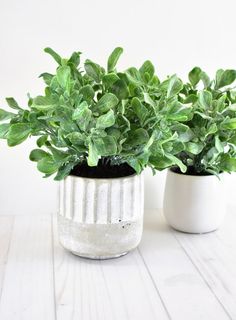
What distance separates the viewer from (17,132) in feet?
2.55

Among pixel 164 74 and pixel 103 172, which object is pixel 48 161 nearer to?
pixel 103 172

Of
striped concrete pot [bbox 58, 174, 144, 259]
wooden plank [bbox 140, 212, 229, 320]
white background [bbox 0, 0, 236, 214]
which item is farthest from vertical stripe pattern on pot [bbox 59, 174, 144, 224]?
white background [bbox 0, 0, 236, 214]

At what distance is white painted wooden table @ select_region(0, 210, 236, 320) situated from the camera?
0.70 meters

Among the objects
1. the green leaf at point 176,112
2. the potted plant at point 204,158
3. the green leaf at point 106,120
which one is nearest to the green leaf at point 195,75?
the potted plant at point 204,158

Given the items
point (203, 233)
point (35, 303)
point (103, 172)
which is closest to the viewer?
point (35, 303)

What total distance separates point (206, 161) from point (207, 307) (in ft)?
1.03

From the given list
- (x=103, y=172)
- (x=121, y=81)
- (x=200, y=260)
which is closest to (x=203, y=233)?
(x=200, y=260)

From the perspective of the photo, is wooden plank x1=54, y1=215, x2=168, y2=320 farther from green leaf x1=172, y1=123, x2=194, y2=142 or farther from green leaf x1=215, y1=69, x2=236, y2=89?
green leaf x1=215, y1=69, x2=236, y2=89

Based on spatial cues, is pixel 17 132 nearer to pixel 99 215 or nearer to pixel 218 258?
pixel 99 215

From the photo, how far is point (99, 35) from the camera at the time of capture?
105cm

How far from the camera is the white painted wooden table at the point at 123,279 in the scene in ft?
2.29

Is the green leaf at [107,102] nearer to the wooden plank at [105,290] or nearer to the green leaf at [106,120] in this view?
the green leaf at [106,120]

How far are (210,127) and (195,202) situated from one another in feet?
0.56

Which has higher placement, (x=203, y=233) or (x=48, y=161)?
(x=48, y=161)
